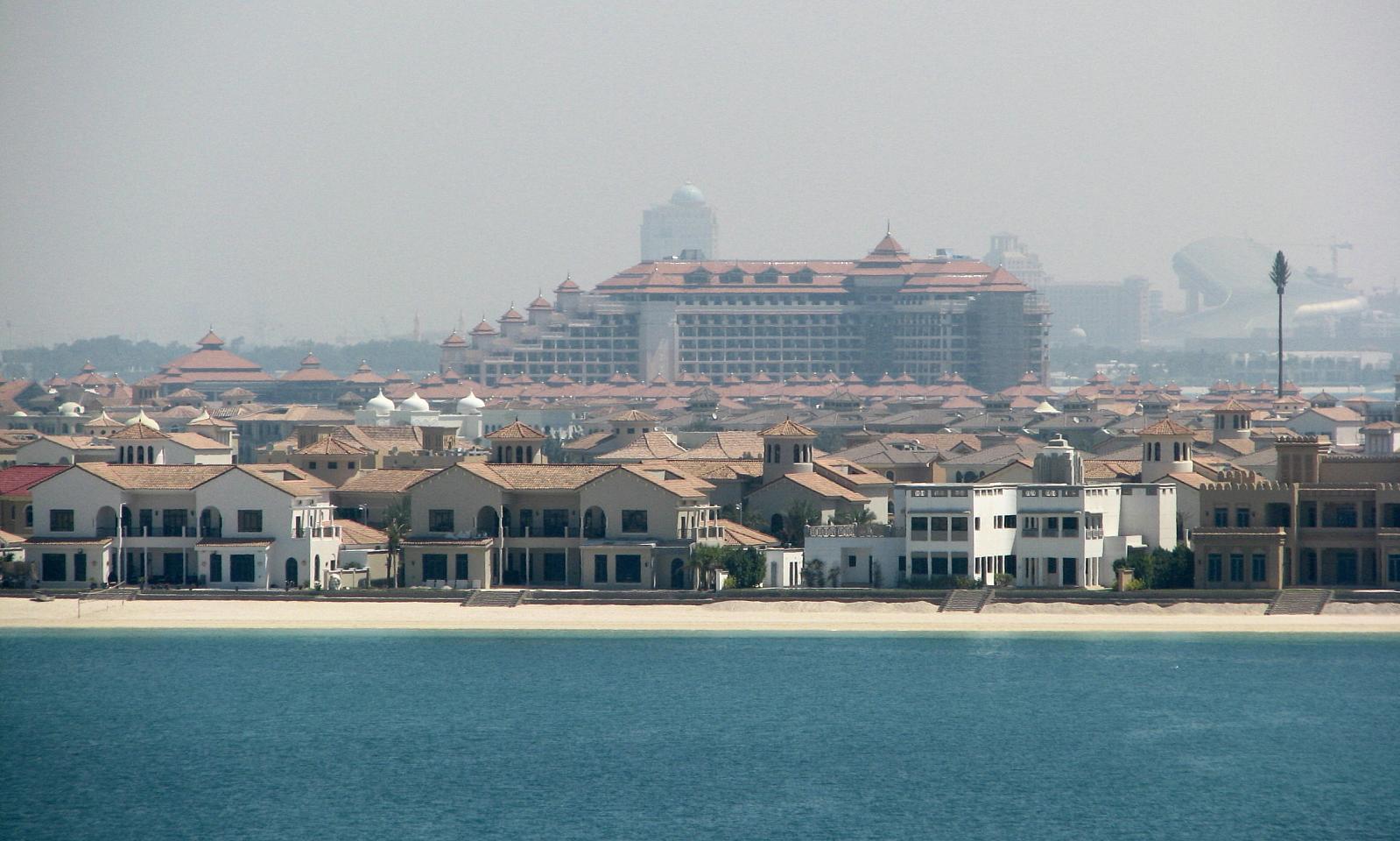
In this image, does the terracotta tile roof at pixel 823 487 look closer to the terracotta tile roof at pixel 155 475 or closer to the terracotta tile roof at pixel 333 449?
the terracotta tile roof at pixel 155 475

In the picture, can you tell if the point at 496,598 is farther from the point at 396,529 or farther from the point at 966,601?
the point at 966,601

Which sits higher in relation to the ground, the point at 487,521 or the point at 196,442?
the point at 196,442

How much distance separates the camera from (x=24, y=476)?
12425 cm

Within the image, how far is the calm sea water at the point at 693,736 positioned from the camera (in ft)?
243

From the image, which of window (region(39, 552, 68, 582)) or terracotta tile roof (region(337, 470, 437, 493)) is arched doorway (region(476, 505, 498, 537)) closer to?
terracotta tile roof (region(337, 470, 437, 493))

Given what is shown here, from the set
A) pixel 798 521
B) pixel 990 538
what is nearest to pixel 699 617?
pixel 990 538

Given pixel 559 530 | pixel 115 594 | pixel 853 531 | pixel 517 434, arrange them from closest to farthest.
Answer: pixel 115 594, pixel 853 531, pixel 559 530, pixel 517 434

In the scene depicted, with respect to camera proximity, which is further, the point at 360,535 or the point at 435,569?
the point at 360,535

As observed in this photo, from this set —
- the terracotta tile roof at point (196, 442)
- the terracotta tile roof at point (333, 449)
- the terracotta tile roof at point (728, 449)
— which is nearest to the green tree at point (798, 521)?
Answer: the terracotta tile roof at point (728, 449)

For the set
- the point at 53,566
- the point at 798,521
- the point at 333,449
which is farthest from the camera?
the point at 333,449


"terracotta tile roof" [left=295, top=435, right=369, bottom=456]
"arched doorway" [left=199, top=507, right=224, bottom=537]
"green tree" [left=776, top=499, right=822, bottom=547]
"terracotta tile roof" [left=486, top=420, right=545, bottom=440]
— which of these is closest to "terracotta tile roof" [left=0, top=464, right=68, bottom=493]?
"arched doorway" [left=199, top=507, right=224, bottom=537]

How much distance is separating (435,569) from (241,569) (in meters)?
8.10

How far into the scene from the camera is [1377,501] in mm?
106688

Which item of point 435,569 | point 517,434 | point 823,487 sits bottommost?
point 435,569
